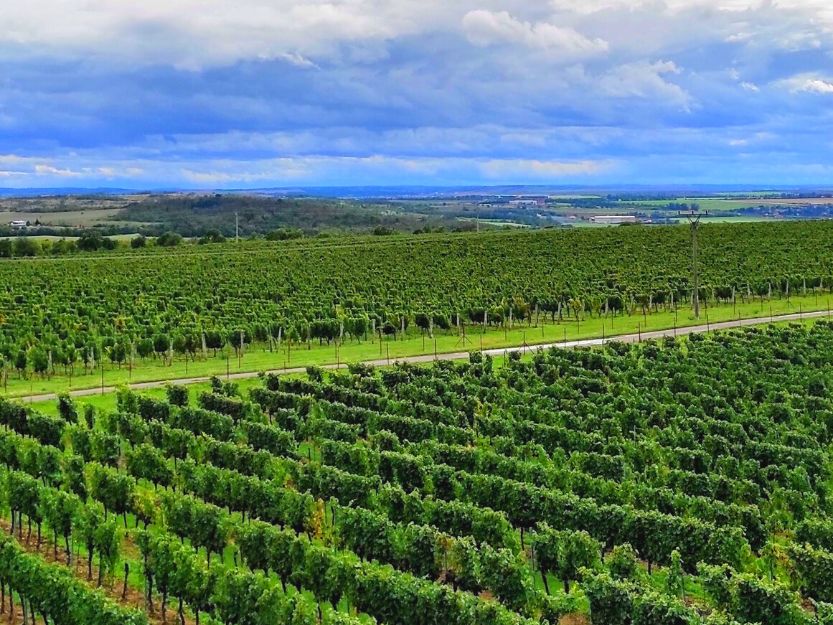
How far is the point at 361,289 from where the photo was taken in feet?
294

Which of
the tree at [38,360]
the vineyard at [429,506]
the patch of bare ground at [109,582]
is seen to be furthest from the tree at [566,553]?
the tree at [38,360]

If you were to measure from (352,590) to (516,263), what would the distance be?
9278 cm

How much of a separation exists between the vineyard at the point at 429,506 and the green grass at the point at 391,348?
921cm

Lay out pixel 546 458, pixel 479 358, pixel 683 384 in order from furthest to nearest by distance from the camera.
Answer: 1. pixel 479 358
2. pixel 683 384
3. pixel 546 458

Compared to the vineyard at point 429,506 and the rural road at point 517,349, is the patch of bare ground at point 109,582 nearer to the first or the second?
the vineyard at point 429,506

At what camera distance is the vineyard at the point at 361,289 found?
62.3 metres

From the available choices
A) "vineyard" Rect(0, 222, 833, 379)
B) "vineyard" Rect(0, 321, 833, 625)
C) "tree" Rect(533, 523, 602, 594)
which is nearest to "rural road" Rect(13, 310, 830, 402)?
"vineyard" Rect(0, 222, 833, 379)

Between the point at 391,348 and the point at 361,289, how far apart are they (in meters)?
27.5

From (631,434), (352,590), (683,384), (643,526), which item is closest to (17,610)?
(352,590)

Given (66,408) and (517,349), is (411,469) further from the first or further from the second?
(517,349)

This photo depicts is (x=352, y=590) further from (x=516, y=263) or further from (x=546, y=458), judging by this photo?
(x=516, y=263)

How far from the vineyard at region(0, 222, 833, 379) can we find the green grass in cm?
96

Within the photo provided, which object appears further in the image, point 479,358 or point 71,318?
point 71,318

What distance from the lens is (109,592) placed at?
79.3ft
